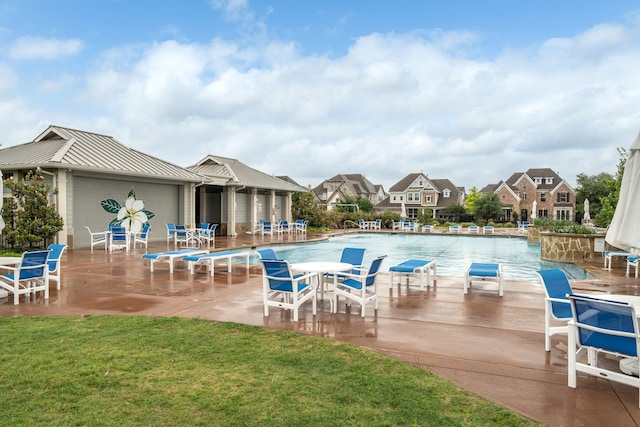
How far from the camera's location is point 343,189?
6744 cm

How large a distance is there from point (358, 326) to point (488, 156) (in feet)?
149

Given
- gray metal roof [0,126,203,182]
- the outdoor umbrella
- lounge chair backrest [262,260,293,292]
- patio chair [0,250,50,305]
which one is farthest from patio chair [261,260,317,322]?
gray metal roof [0,126,203,182]

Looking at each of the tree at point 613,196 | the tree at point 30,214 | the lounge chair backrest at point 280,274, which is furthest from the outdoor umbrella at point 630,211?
the tree at point 30,214

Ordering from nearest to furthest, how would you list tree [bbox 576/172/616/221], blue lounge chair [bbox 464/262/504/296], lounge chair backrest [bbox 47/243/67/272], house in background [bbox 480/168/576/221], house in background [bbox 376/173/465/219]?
1. blue lounge chair [bbox 464/262/504/296]
2. lounge chair backrest [bbox 47/243/67/272]
3. tree [bbox 576/172/616/221]
4. house in background [bbox 480/168/576/221]
5. house in background [bbox 376/173/465/219]

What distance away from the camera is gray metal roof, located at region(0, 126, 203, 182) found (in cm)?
1543

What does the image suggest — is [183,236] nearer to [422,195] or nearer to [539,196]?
[422,195]

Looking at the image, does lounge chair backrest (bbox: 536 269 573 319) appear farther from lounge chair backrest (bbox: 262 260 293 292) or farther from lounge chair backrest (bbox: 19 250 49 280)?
lounge chair backrest (bbox: 19 250 49 280)

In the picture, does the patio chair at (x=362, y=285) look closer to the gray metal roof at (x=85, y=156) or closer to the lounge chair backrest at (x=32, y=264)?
the lounge chair backrest at (x=32, y=264)

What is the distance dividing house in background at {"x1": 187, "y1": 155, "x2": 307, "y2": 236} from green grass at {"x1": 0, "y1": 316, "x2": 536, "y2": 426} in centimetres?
1784

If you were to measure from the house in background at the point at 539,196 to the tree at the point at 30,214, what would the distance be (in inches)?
2129

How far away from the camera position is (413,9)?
52.9 feet

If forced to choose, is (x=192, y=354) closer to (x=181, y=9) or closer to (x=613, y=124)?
(x=181, y=9)

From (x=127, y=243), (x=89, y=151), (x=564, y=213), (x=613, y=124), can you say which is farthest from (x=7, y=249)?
(x=564, y=213)

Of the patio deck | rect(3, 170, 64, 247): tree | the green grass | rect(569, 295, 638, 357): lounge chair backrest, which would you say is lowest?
the patio deck
